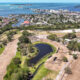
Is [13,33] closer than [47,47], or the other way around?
[47,47]

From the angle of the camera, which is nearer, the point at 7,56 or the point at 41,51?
the point at 7,56

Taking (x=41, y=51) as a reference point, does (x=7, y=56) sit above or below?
below

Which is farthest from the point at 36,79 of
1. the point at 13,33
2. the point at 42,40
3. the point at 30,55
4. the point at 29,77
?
the point at 13,33

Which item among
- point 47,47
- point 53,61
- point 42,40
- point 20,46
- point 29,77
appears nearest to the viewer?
point 29,77

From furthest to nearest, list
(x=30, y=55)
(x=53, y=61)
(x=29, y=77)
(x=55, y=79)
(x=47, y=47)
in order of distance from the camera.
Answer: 1. (x=47, y=47)
2. (x=30, y=55)
3. (x=53, y=61)
4. (x=29, y=77)
5. (x=55, y=79)

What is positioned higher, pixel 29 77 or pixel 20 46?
pixel 20 46

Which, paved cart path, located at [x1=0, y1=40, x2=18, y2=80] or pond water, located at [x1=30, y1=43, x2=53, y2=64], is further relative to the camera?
pond water, located at [x1=30, y1=43, x2=53, y2=64]

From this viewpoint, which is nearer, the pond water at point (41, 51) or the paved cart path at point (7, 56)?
the paved cart path at point (7, 56)

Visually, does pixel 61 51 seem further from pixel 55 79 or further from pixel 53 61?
pixel 55 79
